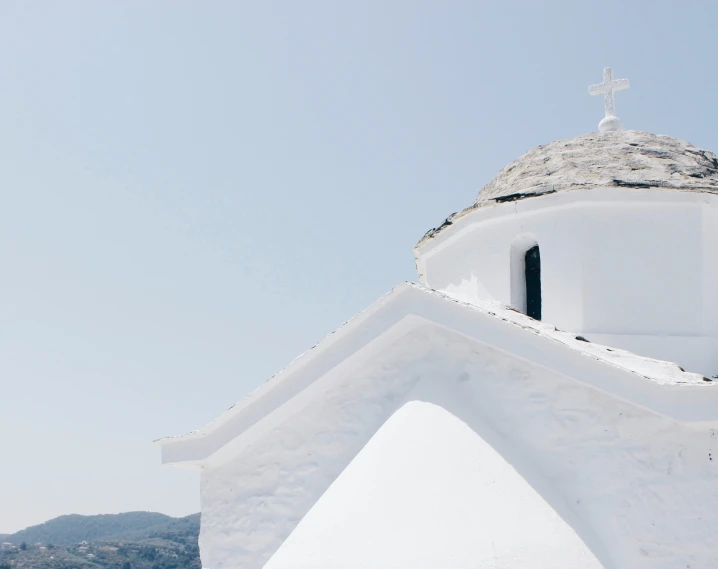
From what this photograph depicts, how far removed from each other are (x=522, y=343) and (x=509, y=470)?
1015mm

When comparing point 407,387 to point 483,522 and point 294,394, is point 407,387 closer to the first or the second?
point 294,394

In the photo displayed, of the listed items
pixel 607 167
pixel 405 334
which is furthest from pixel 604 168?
pixel 405 334

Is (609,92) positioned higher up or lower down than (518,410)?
higher up

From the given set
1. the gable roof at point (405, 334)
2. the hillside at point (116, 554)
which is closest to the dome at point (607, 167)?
the gable roof at point (405, 334)

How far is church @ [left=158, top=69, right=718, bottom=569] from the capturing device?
Result: 17.6ft

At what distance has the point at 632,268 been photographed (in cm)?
805

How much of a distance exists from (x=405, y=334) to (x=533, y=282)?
259 cm

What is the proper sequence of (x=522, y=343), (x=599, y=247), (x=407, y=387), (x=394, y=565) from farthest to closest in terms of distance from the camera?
(x=599, y=247) < (x=407, y=387) < (x=522, y=343) < (x=394, y=565)

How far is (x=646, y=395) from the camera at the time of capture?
215 inches

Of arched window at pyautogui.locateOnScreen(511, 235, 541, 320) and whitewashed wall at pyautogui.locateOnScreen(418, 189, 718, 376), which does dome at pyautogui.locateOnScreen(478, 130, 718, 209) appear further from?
arched window at pyautogui.locateOnScreen(511, 235, 541, 320)

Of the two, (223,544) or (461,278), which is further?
(461,278)

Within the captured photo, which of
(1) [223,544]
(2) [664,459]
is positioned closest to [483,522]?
(2) [664,459]

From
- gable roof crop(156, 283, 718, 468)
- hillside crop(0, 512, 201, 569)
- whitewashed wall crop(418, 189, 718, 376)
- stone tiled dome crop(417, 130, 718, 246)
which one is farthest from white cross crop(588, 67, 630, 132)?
hillside crop(0, 512, 201, 569)

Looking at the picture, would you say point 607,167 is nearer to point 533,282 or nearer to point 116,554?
point 533,282
